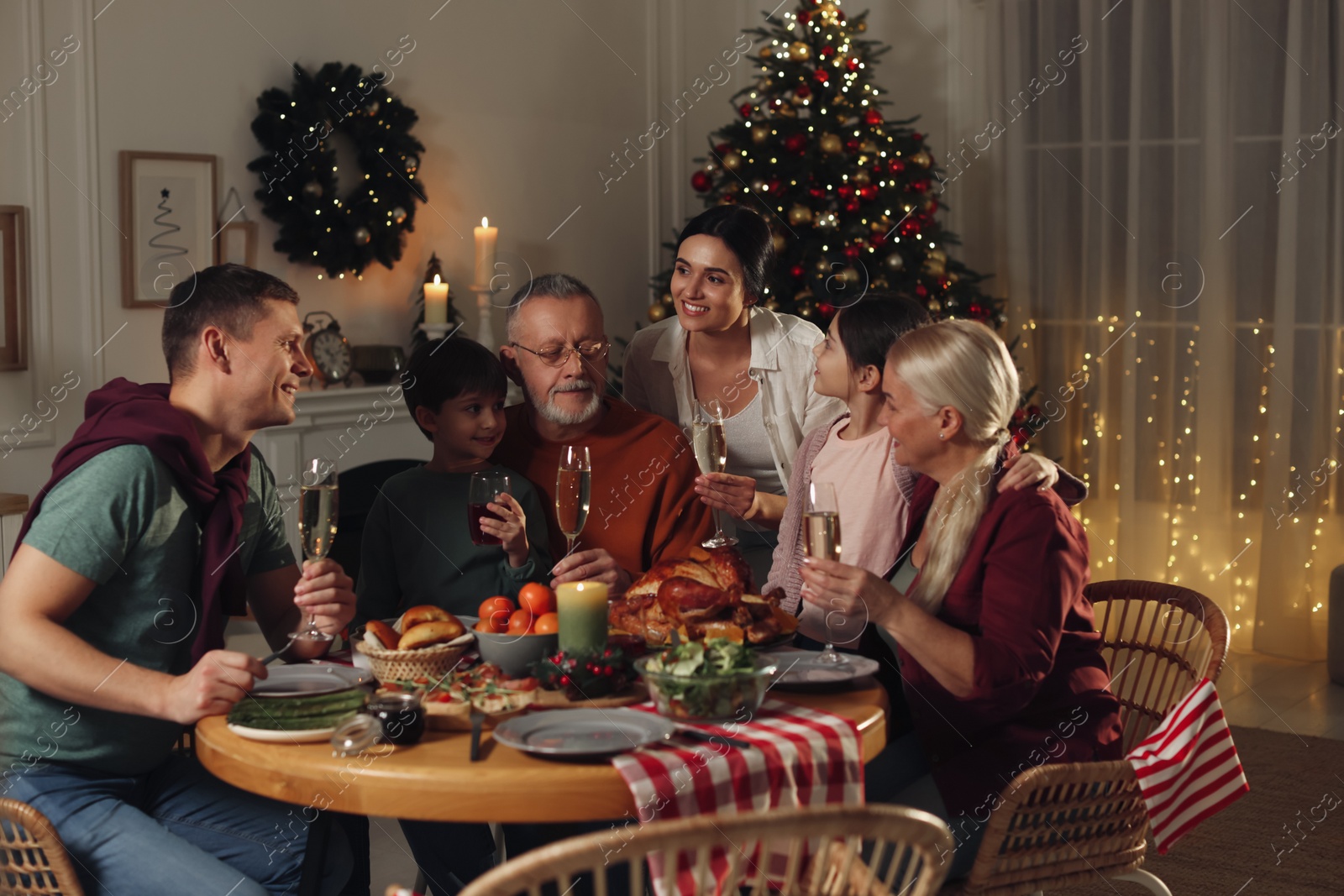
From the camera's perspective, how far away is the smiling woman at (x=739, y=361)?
3096mm

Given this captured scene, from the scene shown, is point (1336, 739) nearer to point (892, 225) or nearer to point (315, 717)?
point (892, 225)

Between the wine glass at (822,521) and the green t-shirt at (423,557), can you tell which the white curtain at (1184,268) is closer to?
the green t-shirt at (423,557)

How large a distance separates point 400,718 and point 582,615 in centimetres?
34

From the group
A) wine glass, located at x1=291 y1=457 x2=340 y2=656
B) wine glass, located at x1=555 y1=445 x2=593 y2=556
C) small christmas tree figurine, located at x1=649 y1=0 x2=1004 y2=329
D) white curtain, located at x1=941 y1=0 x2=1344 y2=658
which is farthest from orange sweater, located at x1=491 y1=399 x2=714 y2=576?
white curtain, located at x1=941 y1=0 x2=1344 y2=658

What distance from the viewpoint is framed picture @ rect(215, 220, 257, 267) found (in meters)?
4.48

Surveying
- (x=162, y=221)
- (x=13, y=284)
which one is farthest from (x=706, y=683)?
(x=162, y=221)

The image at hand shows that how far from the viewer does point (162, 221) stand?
14.1ft

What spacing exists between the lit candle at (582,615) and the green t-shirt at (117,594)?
23.7 inches

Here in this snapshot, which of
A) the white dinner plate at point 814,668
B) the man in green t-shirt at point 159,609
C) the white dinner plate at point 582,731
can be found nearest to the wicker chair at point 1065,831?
the white dinner plate at point 814,668

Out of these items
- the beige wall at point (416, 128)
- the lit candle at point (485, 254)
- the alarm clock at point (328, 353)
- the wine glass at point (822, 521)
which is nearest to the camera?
the wine glass at point (822, 521)

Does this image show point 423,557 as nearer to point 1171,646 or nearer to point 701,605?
point 701,605

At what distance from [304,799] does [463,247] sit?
4165 mm

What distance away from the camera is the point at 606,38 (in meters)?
6.13

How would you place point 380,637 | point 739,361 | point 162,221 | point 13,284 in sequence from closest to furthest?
point 380,637, point 739,361, point 13,284, point 162,221
